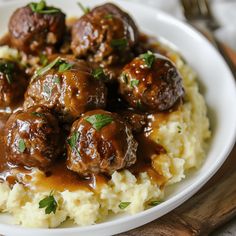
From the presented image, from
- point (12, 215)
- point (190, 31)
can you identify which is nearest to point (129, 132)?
point (12, 215)

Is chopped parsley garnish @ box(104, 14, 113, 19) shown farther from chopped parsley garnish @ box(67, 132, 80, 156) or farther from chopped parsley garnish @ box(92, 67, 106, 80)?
chopped parsley garnish @ box(67, 132, 80, 156)

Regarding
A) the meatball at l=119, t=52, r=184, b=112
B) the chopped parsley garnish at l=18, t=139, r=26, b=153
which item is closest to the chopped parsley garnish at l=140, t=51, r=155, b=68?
the meatball at l=119, t=52, r=184, b=112

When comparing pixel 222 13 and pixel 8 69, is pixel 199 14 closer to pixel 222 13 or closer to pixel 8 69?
pixel 222 13

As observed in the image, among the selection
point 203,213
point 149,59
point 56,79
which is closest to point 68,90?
point 56,79

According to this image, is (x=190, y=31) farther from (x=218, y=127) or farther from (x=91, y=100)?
(x=91, y=100)

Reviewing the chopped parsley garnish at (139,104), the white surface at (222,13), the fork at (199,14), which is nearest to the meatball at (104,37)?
the chopped parsley garnish at (139,104)

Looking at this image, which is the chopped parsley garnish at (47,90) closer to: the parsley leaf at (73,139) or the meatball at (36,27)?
the parsley leaf at (73,139)
